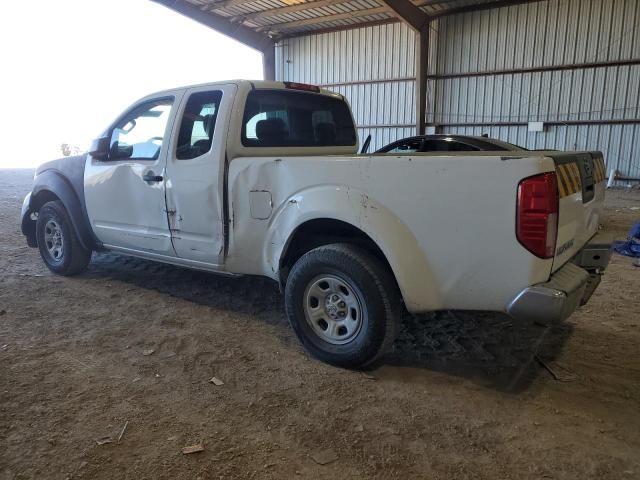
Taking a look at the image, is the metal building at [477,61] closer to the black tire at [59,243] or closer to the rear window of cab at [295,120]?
the rear window of cab at [295,120]

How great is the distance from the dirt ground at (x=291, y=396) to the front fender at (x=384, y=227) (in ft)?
2.05

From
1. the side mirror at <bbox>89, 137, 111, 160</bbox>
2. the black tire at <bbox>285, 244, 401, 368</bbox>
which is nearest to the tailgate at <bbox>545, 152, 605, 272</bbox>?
the black tire at <bbox>285, 244, 401, 368</bbox>

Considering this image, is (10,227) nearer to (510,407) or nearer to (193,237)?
(193,237)

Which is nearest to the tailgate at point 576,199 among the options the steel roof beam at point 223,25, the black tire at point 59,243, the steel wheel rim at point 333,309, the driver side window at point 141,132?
the steel wheel rim at point 333,309

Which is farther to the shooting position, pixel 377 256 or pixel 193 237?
pixel 193 237

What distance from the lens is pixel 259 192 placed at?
338cm

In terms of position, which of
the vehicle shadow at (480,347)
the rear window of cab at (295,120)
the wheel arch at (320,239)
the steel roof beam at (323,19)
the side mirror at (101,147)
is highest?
the steel roof beam at (323,19)

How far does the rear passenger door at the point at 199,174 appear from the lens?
11.9 ft

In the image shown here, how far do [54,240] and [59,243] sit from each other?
8 centimetres

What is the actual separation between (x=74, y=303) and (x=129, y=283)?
2.31 feet

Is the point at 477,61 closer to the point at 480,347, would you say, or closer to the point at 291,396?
the point at 480,347

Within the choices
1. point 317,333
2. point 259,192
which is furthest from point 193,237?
point 317,333

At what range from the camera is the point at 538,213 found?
2.38m

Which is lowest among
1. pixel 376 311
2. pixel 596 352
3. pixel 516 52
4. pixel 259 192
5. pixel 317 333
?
pixel 596 352
